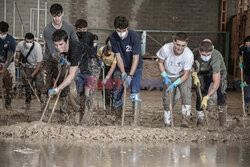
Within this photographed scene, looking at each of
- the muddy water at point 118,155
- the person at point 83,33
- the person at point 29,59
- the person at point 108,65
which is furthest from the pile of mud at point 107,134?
the person at point 29,59

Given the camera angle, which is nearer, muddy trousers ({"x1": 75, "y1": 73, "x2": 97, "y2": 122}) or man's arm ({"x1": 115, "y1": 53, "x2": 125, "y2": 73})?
muddy trousers ({"x1": 75, "y1": 73, "x2": 97, "y2": 122})

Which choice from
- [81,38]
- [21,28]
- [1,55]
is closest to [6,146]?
[81,38]

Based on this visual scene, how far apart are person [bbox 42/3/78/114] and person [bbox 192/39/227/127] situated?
2.08m

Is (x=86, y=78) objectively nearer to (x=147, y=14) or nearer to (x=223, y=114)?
(x=223, y=114)

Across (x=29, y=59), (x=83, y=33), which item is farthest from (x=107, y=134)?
(x=29, y=59)

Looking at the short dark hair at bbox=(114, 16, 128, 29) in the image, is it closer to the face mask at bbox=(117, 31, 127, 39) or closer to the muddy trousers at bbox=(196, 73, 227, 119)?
the face mask at bbox=(117, 31, 127, 39)

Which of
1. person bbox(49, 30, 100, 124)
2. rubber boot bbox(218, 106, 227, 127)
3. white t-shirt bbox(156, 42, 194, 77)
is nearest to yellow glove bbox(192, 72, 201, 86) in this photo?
white t-shirt bbox(156, 42, 194, 77)

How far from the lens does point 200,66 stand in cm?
626

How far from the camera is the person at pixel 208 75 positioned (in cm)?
600

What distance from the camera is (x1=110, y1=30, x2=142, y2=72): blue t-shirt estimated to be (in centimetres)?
611

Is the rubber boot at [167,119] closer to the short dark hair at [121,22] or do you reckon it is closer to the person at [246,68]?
the short dark hair at [121,22]

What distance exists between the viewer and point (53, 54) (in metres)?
5.84

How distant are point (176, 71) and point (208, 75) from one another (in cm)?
62

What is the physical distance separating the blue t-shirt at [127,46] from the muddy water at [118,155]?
6.00ft
